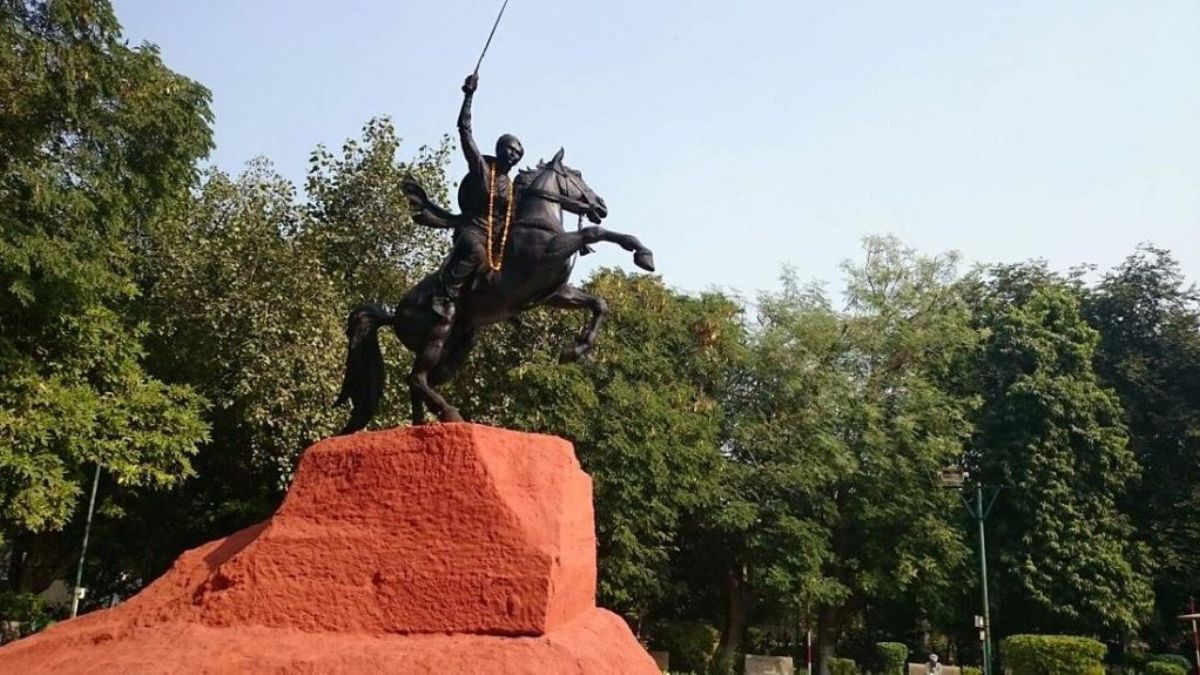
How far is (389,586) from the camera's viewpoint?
6.62 metres

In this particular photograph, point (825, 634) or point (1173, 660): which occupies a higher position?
point (825, 634)

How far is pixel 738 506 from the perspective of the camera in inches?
878

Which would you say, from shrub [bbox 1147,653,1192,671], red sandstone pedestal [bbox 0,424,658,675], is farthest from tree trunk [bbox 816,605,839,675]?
red sandstone pedestal [bbox 0,424,658,675]

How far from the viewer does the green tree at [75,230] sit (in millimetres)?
13102

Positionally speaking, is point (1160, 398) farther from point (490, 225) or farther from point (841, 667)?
point (490, 225)

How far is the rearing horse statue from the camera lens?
7.93 meters

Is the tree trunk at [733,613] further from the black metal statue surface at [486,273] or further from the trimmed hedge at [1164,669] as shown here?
the black metal statue surface at [486,273]

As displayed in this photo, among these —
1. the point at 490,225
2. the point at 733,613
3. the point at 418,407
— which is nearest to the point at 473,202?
the point at 490,225

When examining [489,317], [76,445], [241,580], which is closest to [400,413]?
[76,445]

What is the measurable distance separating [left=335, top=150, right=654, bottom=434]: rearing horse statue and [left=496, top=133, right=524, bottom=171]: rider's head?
0.14 m

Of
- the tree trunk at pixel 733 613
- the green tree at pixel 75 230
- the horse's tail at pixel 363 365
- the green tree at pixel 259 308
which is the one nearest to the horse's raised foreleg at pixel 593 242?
the horse's tail at pixel 363 365

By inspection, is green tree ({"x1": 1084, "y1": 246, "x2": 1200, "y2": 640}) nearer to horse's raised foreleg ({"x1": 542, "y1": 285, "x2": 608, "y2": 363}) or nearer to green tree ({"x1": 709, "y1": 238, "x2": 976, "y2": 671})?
green tree ({"x1": 709, "y1": 238, "x2": 976, "y2": 671})

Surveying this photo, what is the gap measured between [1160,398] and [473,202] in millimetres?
25415

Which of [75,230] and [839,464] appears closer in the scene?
[75,230]
